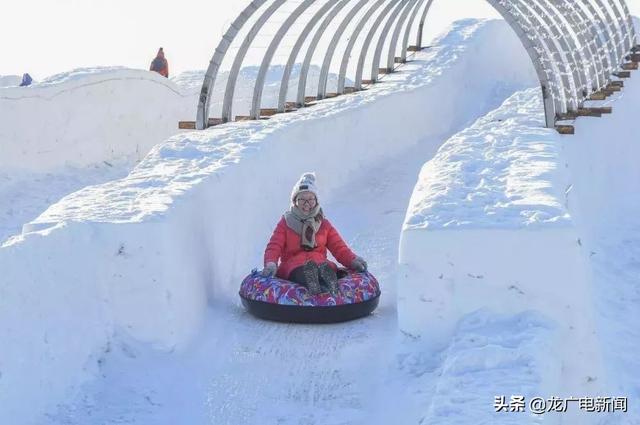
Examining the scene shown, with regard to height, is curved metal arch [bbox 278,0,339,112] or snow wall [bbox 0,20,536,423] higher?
curved metal arch [bbox 278,0,339,112]

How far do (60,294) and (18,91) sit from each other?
9756 millimetres

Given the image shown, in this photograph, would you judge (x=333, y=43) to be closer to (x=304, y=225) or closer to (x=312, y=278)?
(x=304, y=225)

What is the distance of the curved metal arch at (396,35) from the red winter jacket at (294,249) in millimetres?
10054

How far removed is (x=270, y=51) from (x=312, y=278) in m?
6.24

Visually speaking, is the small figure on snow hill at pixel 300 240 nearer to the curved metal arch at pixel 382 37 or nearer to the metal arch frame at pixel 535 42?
the metal arch frame at pixel 535 42

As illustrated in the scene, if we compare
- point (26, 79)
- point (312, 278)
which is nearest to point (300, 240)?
point (312, 278)

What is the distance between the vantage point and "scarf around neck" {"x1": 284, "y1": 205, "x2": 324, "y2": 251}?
8.80 metres

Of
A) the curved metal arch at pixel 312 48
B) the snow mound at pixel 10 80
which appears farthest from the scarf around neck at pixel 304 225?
the snow mound at pixel 10 80

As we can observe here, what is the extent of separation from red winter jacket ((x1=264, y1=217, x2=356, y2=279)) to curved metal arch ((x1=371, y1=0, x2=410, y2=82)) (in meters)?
9.61

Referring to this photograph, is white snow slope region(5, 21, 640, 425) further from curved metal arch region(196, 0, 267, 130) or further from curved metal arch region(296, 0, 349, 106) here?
curved metal arch region(296, 0, 349, 106)

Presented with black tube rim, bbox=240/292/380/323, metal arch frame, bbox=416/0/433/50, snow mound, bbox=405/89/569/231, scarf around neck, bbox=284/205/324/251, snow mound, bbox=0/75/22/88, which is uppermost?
metal arch frame, bbox=416/0/433/50

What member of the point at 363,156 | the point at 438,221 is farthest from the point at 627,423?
the point at 363,156

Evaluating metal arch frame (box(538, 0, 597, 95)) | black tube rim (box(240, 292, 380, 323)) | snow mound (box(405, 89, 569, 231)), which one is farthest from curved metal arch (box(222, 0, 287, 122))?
black tube rim (box(240, 292, 380, 323))

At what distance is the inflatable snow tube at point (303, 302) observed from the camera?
838 centimetres
